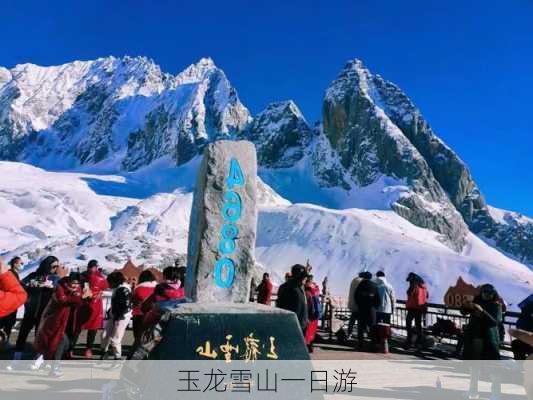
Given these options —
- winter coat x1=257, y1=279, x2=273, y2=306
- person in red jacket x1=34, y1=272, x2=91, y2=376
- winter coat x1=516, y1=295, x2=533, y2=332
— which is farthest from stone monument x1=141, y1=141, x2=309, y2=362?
winter coat x1=257, y1=279, x2=273, y2=306

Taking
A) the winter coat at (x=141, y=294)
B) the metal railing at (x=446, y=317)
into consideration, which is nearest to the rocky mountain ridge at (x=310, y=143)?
the metal railing at (x=446, y=317)

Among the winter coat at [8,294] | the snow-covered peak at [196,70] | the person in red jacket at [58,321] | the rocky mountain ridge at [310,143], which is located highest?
the snow-covered peak at [196,70]

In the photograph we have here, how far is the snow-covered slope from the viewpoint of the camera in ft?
122

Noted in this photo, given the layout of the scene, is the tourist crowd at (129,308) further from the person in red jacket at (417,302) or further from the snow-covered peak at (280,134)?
the snow-covered peak at (280,134)

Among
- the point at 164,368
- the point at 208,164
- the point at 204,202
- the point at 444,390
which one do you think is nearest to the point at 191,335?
the point at 164,368

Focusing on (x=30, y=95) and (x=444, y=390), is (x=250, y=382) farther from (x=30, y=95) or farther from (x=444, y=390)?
(x=30, y=95)

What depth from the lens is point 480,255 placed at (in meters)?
82.9

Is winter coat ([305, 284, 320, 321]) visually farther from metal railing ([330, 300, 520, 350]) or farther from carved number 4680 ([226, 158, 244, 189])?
carved number 4680 ([226, 158, 244, 189])

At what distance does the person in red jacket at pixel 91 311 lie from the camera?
6.59m

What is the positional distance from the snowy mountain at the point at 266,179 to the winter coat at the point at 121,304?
25.2 m

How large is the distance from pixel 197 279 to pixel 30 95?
197m

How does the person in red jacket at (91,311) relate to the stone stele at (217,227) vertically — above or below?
below

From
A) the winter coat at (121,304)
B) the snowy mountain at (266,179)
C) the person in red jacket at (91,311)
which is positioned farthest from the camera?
the snowy mountain at (266,179)

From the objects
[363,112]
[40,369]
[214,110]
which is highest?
[214,110]
